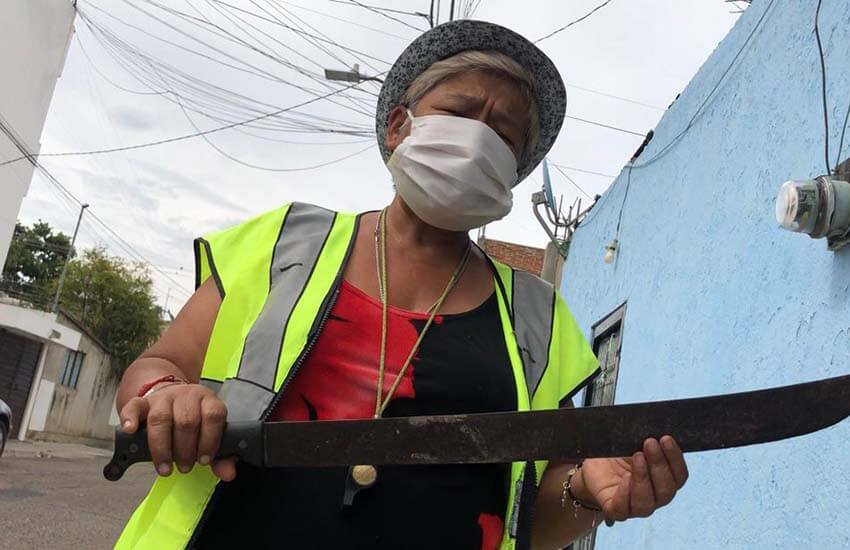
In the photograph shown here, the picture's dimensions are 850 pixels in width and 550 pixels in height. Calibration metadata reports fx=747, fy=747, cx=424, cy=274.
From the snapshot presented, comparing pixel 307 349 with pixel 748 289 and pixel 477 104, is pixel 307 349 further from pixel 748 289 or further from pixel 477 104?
pixel 748 289

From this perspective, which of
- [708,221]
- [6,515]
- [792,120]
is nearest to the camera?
[792,120]

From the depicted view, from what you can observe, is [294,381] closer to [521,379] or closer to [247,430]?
[247,430]

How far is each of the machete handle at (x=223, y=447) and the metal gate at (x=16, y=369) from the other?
64.8ft

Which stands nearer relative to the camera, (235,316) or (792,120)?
(235,316)

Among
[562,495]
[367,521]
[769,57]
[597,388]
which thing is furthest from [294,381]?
[597,388]

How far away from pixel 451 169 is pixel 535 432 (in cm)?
63

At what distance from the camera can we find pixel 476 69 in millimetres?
1489

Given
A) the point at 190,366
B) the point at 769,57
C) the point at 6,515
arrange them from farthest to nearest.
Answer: the point at 6,515 → the point at 769,57 → the point at 190,366

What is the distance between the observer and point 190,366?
132 centimetres

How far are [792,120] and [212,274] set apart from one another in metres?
2.54

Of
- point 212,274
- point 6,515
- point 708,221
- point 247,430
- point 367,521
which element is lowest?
point 6,515

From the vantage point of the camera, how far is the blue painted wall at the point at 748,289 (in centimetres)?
239

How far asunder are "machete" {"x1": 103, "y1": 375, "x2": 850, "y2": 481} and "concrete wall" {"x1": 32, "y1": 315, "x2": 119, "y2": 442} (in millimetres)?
20904

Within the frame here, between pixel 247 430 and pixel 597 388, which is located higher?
pixel 597 388
